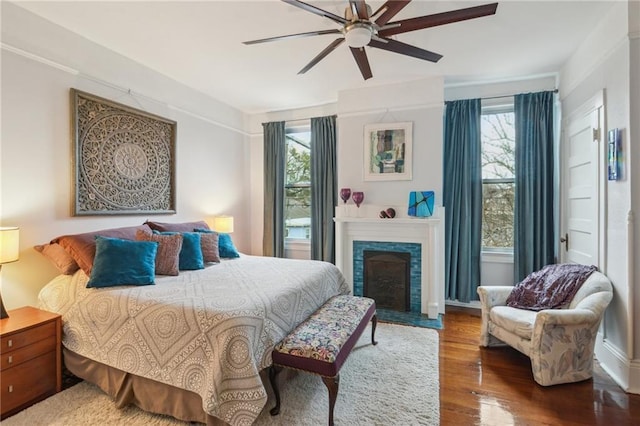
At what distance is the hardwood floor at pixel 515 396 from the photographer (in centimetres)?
194

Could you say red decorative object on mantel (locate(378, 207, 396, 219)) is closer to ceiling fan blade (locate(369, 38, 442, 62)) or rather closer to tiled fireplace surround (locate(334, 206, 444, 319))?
tiled fireplace surround (locate(334, 206, 444, 319))

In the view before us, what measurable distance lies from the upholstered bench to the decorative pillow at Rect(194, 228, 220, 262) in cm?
142

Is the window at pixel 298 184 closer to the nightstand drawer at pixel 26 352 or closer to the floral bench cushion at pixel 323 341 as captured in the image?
the floral bench cushion at pixel 323 341

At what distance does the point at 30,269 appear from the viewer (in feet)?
8.29

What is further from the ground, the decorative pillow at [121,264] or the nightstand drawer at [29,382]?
the decorative pillow at [121,264]

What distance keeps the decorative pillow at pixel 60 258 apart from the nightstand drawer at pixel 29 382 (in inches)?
25.1

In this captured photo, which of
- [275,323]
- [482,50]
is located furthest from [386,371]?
[482,50]

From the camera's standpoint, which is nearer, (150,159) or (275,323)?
(275,323)

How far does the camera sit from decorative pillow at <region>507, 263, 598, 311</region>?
2.65 m

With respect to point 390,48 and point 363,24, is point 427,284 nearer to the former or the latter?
point 390,48

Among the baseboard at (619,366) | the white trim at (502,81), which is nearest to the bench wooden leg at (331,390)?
the baseboard at (619,366)

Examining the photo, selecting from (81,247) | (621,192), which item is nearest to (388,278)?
(621,192)

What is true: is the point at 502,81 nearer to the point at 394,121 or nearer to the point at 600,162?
the point at 394,121

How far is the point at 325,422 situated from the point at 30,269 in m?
2.63
